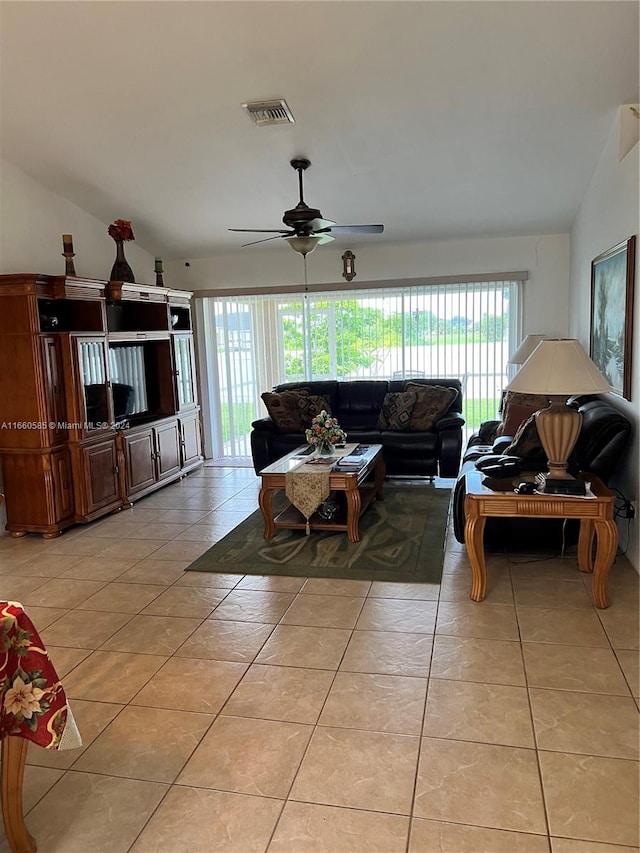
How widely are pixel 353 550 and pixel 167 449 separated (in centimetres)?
276

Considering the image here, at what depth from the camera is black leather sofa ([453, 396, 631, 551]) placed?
3.66m

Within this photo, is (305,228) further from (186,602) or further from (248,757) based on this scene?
(248,757)

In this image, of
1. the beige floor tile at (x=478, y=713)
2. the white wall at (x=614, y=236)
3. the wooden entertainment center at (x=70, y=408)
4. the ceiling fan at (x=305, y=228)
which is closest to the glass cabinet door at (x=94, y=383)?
the wooden entertainment center at (x=70, y=408)

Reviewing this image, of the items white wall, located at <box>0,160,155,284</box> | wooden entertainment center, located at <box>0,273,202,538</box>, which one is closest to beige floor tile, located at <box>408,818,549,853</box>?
wooden entertainment center, located at <box>0,273,202,538</box>

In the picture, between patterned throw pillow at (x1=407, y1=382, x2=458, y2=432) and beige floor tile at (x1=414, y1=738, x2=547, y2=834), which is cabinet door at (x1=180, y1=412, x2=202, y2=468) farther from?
beige floor tile at (x1=414, y1=738, x2=547, y2=834)

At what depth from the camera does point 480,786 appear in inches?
79.7

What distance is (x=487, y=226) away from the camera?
6266 millimetres

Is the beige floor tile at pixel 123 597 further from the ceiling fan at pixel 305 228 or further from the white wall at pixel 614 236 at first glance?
the white wall at pixel 614 236

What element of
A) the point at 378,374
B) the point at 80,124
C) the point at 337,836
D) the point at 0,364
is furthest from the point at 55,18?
the point at 378,374

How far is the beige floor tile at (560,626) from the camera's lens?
2920 millimetres

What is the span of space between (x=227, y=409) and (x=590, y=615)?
5.26 metres

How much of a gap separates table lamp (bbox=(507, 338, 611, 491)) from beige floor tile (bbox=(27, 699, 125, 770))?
7.74ft

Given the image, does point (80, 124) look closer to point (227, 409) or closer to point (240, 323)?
point (240, 323)

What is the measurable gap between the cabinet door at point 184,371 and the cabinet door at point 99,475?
4.54ft
